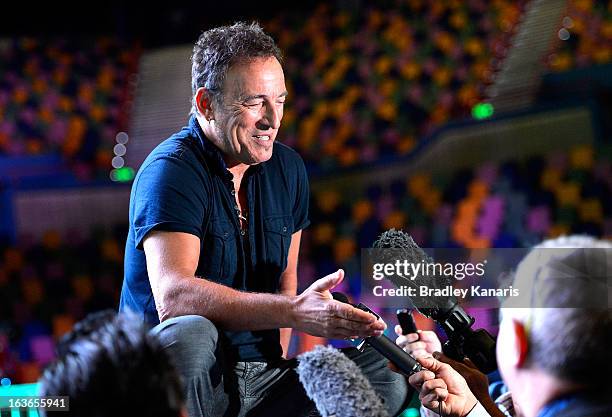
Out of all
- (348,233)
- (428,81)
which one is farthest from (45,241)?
(428,81)

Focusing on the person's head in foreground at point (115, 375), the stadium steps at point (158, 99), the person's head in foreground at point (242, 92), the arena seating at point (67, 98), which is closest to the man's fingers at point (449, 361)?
the person's head in foreground at point (242, 92)

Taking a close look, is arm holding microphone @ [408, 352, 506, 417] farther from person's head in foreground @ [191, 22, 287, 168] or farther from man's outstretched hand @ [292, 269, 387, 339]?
person's head in foreground @ [191, 22, 287, 168]

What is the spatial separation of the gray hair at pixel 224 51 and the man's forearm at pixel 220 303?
400mm

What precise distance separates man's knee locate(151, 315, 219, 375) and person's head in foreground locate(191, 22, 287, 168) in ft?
1.28

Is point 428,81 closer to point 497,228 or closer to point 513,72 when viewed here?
point 513,72

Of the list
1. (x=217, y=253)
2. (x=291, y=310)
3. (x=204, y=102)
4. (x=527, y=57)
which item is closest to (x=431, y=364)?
(x=291, y=310)

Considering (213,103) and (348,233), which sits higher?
(213,103)

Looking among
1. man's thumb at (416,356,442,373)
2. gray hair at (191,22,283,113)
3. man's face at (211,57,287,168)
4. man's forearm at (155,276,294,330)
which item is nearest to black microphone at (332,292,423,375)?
man's thumb at (416,356,442,373)

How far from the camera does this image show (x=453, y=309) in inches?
52.7

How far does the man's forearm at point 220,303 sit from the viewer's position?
1.38m

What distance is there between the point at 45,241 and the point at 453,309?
3870 mm

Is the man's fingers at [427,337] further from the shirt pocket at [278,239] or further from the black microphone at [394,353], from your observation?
Result: the shirt pocket at [278,239]

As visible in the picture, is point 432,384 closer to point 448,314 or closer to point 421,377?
point 421,377

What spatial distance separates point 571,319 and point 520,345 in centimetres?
6
